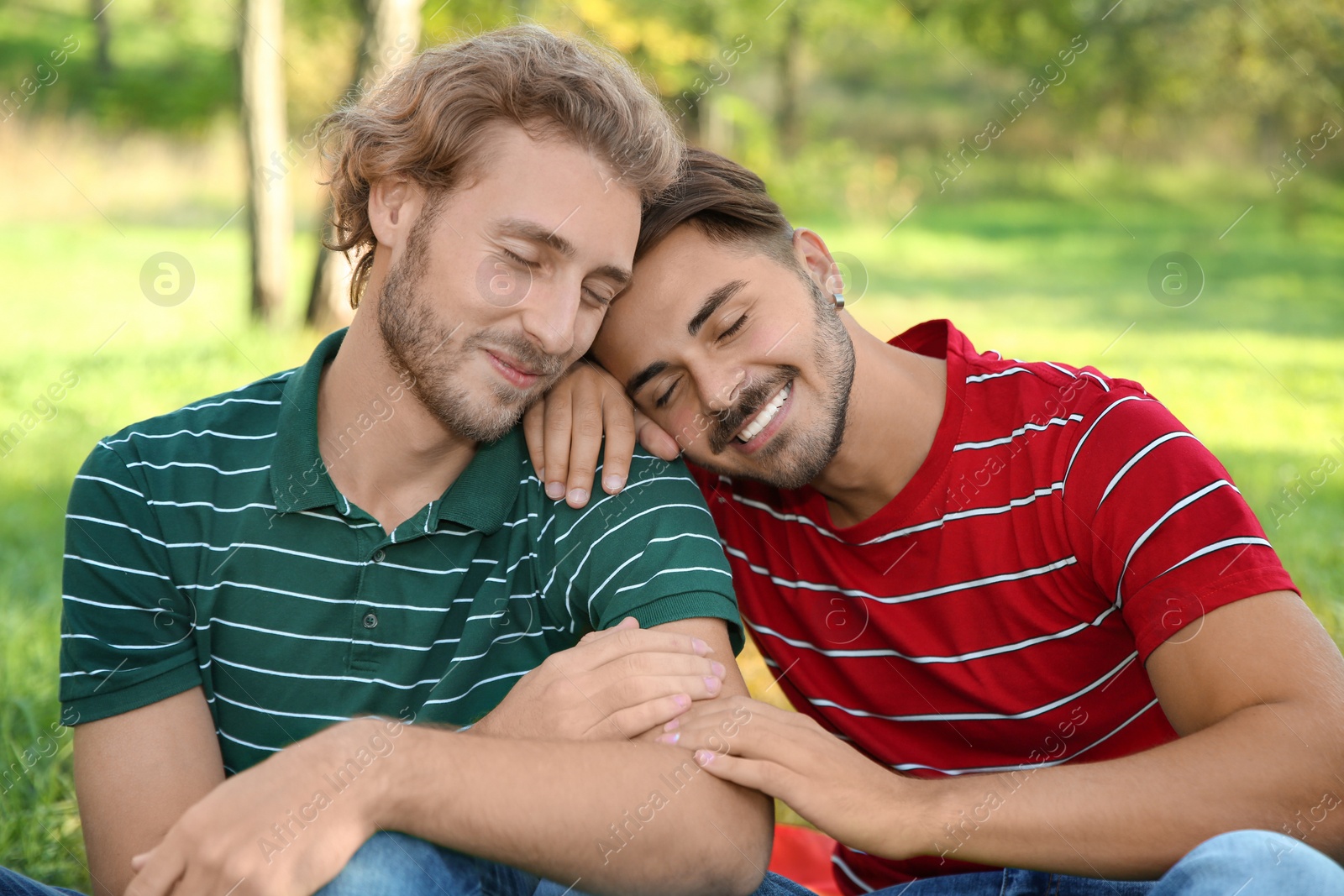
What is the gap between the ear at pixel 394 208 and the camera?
2518mm

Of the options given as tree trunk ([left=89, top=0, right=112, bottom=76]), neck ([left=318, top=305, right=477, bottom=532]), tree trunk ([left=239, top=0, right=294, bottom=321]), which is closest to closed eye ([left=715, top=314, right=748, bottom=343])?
neck ([left=318, top=305, right=477, bottom=532])

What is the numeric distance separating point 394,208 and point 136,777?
1.31m

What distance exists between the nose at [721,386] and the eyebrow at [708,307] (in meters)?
0.11

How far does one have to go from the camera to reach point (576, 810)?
73.4 inches

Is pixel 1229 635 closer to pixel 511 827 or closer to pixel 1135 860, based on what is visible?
pixel 1135 860

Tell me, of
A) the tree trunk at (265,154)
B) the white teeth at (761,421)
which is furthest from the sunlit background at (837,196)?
the white teeth at (761,421)

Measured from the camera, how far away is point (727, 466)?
8.21 feet

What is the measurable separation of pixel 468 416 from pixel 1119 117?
815 inches

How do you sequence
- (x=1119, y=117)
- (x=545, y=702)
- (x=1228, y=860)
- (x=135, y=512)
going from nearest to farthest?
(x=1228, y=860)
(x=545, y=702)
(x=135, y=512)
(x=1119, y=117)

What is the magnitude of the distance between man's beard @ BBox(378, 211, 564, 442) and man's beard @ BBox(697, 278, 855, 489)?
1.28 ft

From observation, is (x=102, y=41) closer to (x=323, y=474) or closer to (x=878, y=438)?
(x=323, y=474)

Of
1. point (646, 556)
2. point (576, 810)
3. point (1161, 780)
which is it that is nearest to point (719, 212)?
point (646, 556)

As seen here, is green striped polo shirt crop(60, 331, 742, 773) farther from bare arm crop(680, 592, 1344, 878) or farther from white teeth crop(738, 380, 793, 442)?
bare arm crop(680, 592, 1344, 878)

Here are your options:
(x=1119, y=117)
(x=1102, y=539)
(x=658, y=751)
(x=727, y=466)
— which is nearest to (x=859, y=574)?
(x=727, y=466)
